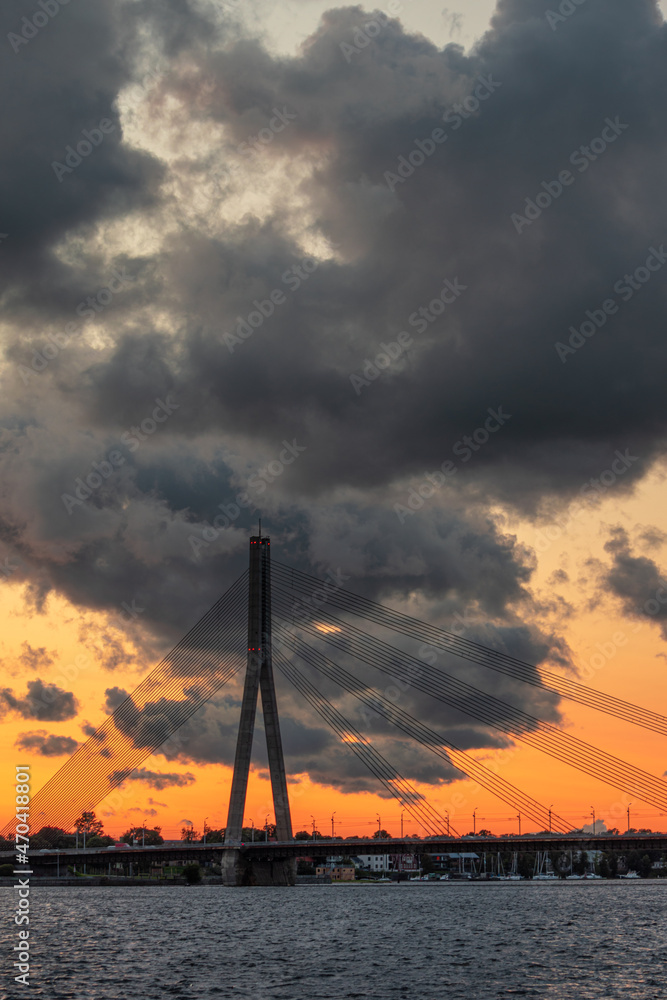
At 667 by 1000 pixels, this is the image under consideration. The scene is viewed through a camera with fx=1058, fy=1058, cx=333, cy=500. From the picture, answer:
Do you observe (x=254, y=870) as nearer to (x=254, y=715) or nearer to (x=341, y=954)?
(x=254, y=715)

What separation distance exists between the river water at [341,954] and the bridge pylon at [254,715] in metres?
15.6

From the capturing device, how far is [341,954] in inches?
2178

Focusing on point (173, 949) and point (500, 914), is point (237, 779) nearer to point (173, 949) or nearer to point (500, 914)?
point (500, 914)

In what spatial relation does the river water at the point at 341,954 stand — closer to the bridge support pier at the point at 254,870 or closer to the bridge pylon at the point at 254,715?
the bridge pylon at the point at 254,715

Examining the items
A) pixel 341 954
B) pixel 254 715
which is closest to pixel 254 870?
pixel 254 715

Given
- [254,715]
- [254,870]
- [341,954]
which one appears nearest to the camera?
[341,954]

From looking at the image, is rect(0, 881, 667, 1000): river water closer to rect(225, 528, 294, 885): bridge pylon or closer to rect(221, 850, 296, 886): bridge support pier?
rect(225, 528, 294, 885): bridge pylon

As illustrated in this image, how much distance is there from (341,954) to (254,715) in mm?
52899

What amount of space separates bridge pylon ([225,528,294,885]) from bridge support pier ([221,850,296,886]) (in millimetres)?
163

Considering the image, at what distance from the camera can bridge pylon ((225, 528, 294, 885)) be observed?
351ft

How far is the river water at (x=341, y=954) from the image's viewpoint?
42281 mm

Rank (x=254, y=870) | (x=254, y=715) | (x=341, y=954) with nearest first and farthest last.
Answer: (x=341, y=954) → (x=254, y=715) → (x=254, y=870)

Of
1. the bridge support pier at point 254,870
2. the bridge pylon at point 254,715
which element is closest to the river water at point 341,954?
the bridge pylon at point 254,715

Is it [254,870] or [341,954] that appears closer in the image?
[341,954]
